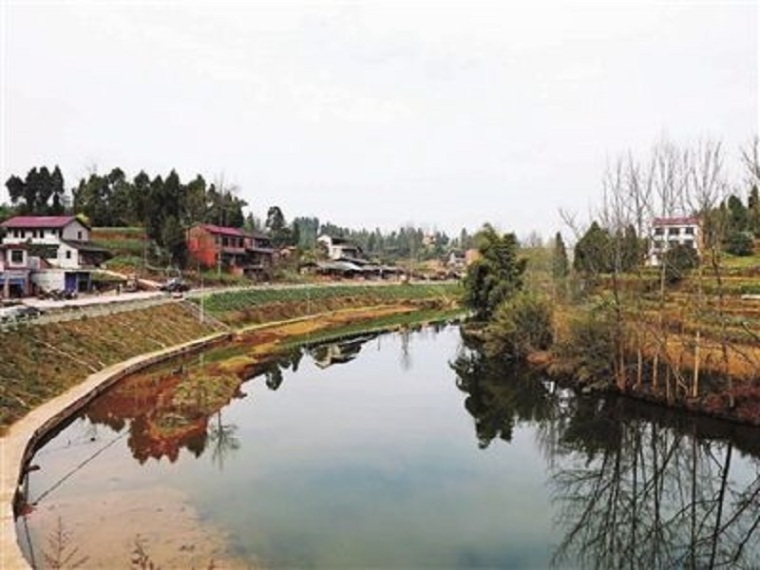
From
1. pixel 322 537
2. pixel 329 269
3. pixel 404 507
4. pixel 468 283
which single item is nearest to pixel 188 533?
pixel 322 537

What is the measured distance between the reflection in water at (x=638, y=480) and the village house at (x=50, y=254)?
35812 mm

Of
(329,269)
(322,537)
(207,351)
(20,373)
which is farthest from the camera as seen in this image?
(329,269)

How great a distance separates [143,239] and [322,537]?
65296 mm

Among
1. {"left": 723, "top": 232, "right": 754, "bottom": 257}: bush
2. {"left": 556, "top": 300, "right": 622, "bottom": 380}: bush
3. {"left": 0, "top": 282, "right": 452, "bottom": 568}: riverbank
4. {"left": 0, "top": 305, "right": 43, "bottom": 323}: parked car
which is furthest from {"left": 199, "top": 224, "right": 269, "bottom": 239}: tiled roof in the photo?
{"left": 723, "top": 232, "right": 754, "bottom": 257}: bush

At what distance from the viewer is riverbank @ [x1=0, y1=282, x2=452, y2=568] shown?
21.7 metres

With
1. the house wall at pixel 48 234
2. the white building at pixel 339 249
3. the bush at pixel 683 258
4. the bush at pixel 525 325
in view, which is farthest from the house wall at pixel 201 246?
the bush at pixel 683 258

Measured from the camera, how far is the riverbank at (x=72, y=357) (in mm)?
21747

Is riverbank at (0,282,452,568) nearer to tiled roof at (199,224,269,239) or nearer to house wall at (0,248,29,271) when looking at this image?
house wall at (0,248,29,271)

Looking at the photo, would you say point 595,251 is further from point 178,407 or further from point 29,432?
point 29,432

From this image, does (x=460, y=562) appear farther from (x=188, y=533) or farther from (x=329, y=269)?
(x=329, y=269)

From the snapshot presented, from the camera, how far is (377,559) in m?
17.1

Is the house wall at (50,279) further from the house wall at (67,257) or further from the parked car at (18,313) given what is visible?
the parked car at (18,313)

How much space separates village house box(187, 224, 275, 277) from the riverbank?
63.4 ft

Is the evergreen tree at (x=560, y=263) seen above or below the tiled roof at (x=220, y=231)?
below
